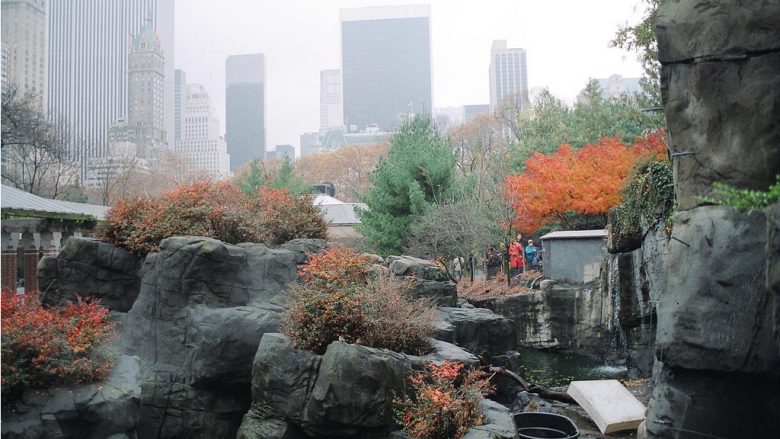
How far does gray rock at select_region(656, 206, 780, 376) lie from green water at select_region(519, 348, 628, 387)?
7.78 metres

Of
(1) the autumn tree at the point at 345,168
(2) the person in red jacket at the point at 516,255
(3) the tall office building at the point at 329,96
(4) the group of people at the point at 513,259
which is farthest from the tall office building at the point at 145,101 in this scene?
(3) the tall office building at the point at 329,96

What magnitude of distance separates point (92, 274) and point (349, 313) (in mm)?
5530

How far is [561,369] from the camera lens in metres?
15.3

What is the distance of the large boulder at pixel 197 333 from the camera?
30.0 ft

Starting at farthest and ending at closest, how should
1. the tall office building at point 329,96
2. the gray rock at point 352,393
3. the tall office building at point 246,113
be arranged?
the tall office building at point 329,96, the tall office building at point 246,113, the gray rock at point 352,393

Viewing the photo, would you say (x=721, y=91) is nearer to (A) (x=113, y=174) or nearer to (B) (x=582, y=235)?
(B) (x=582, y=235)

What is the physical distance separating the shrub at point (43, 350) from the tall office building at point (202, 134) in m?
87.1

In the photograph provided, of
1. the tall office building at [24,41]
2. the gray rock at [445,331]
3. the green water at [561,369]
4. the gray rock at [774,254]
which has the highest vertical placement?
the tall office building at [24,41]

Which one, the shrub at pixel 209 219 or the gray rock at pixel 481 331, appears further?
the gray rock at pixel 481 331

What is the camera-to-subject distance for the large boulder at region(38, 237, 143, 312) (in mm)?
10141

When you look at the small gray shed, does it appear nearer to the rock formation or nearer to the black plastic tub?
the black plastic tub

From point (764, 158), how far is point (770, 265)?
2.40 m

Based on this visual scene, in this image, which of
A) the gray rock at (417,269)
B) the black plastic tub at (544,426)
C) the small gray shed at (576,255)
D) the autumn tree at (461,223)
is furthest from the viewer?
the autumn tree at (461,223)

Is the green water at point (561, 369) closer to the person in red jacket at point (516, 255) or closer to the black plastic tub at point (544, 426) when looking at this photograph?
the person in red jacket at point (516, 255)
